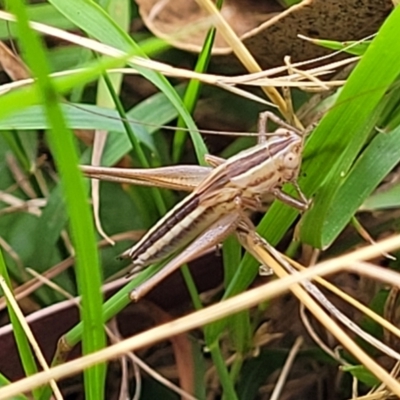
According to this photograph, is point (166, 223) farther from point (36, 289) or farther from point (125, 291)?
point (36, 289)

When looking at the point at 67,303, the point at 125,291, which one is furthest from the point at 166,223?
the point at 67,303

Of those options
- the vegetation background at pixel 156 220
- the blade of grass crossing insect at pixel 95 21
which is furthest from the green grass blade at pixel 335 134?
the blade of grass crossing insect at pixel 95 21

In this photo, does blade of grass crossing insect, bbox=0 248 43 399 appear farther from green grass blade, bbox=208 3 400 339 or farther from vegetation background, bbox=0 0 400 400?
green grass blade, bbox=208 3 400 339

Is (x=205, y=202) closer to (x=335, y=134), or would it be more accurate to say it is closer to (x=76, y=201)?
(x=335, y=134)

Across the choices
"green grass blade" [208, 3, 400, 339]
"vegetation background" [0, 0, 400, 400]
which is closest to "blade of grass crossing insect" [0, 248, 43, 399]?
"vegetation background" [0, 0, 400, 400]

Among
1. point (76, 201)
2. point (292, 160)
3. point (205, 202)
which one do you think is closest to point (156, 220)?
point (205, 202)
